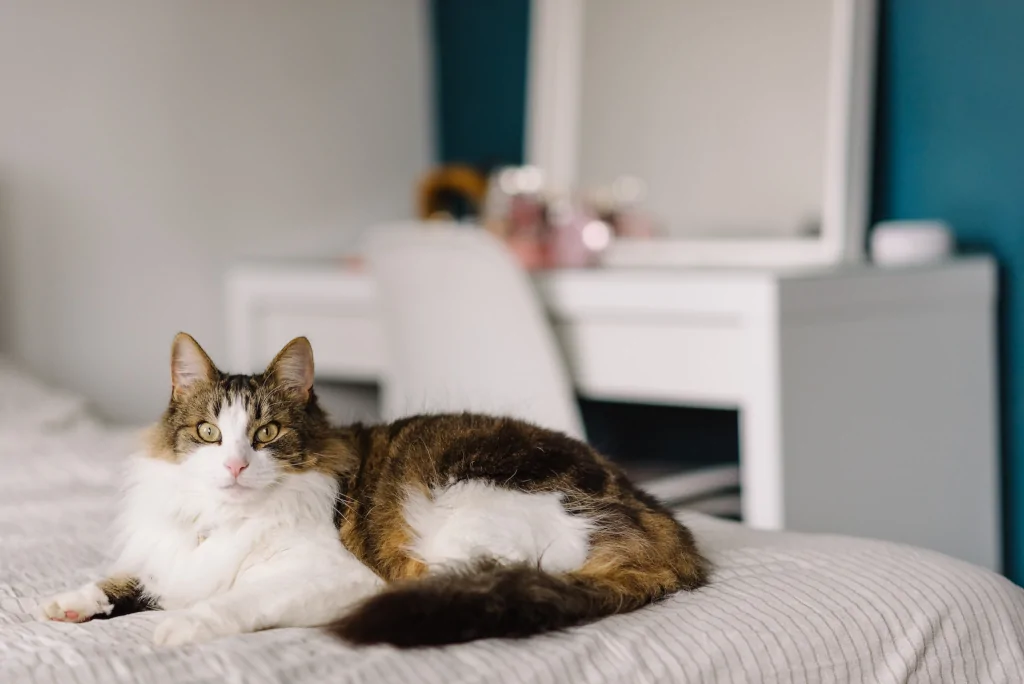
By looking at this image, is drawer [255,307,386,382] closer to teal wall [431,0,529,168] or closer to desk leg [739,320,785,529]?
teal wall [431,0,529,168]

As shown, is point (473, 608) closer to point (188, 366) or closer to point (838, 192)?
point (188, 366)

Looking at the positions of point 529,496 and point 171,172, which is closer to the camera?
point 529,496

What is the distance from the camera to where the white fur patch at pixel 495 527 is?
1.03 m

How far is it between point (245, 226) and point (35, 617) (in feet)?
7.09

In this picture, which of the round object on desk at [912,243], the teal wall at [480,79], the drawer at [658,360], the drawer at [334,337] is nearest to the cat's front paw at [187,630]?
the drawer at [658,360]

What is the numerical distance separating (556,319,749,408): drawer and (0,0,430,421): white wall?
48.1 inches

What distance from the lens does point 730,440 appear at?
9.38 ft

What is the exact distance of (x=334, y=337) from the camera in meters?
2.83

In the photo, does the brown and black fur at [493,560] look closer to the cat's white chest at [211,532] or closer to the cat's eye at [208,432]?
the cat's white chest at [211,532]

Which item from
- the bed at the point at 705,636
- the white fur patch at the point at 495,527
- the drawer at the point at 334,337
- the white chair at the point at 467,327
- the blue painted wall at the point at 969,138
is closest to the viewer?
the bed at the point at 705,636

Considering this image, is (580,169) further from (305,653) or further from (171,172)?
(305,653)

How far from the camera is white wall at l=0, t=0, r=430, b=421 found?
2.69 m

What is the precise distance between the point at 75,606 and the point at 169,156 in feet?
6.84

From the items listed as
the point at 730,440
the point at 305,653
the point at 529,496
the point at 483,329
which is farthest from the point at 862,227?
the point at 305,653
